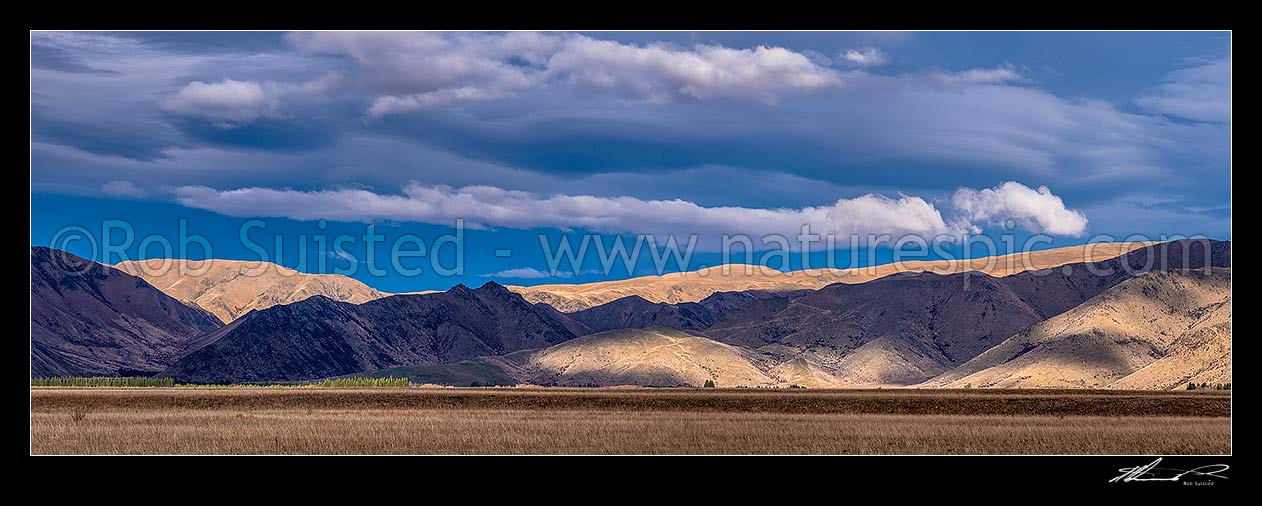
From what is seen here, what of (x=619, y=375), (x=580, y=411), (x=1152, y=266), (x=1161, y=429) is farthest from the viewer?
(x=1152, y=266)

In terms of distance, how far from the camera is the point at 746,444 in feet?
143

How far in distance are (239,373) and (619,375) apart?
65.4 metres

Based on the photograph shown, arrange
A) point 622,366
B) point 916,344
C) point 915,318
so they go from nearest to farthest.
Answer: point 622,366
point 916,344
point 915,318

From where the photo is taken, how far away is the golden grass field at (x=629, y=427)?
42844 millimetres

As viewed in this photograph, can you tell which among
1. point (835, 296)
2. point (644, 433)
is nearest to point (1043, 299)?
point (835, 296)

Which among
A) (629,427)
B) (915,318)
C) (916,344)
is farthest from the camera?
(915,318)
